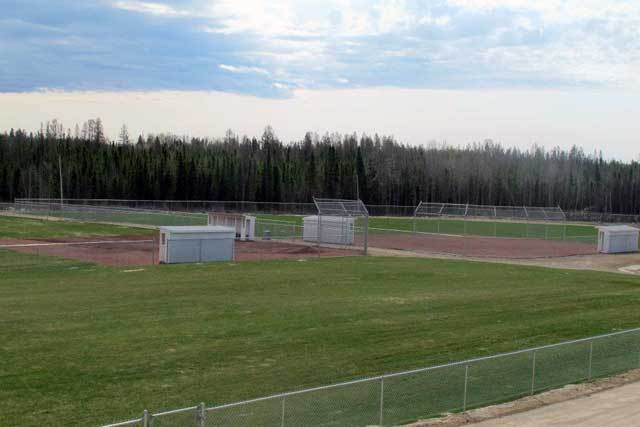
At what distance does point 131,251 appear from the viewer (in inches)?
2012

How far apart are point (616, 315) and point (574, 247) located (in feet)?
133

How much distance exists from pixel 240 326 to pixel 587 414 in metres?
11.7

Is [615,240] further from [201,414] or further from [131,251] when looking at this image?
[201,414]

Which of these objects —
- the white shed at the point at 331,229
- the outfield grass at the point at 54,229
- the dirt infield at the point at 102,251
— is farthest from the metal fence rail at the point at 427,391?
the outfield grass at the point at 54,229

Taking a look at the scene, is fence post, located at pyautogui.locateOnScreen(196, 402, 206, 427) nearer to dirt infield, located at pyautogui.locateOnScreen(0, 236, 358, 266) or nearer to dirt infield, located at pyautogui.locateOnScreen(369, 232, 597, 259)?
dirt infield, located at pyautogui.locateOnScreen(0, 236, 358, 266)

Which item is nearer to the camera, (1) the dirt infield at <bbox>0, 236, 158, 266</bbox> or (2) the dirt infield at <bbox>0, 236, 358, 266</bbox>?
(1) the dirt infield at <bbox>0, 236, 158, 266</bbox>

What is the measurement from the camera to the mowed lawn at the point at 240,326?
55.3ft

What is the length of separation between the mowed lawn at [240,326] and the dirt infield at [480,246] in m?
17.5

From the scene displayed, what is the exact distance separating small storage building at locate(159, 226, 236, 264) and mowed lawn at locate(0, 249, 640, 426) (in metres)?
2.72

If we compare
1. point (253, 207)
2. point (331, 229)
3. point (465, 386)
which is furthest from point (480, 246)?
point (253, 207)

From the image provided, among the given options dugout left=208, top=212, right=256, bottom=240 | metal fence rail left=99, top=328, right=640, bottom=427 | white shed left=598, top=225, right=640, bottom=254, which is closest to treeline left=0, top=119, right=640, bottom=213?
dugout left=208, top=212, right=256, bottom=240

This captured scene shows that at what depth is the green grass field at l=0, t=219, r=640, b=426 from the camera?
16859mm

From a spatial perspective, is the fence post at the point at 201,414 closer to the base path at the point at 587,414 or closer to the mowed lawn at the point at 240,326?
the mowed lawn at the point at 240,326

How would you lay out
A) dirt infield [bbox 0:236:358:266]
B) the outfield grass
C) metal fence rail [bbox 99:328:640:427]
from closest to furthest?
metal fence rail [bbox 99:328:640:427] → dirt infield [bbox 0:236:358:266] → the outfield grass
